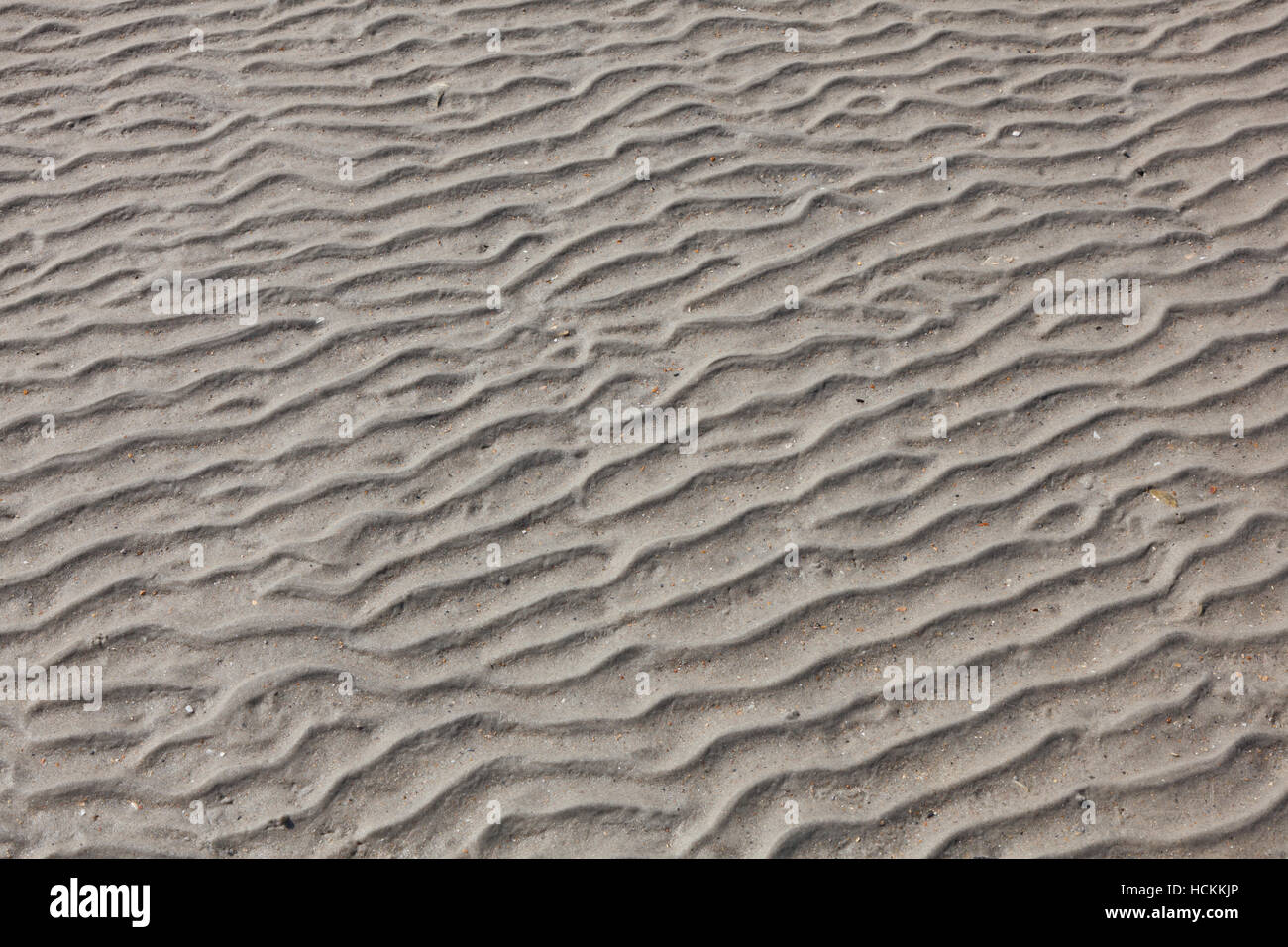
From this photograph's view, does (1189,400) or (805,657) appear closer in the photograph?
(805,657)

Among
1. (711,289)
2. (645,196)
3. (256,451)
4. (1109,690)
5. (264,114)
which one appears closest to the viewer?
(1109,690)

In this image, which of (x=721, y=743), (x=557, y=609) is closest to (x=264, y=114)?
(x=557, y=609)

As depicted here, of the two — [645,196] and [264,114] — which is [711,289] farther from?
[264,114]

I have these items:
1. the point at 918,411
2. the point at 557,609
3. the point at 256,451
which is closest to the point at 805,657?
the point at 557,609

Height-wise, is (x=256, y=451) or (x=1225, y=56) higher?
(x=1225, y=56)

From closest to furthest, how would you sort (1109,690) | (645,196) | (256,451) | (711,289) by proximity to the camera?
(1109,690) < (256,451) < (711,289) < (645,196)
